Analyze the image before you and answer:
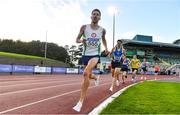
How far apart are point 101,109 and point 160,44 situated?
90.0 m

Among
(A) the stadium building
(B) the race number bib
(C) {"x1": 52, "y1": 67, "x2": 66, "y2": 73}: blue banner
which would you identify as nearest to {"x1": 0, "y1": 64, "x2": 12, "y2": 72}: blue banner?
(C) {"x1": 52, "y1": 67, "x2": 66, "y2": 73}: blue banner

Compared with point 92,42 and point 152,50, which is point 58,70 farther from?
point 152,50

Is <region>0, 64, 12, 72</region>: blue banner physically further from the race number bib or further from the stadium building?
the stadium building

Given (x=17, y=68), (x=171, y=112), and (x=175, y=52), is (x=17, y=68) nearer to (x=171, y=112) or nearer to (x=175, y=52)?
(x=171, y=112)

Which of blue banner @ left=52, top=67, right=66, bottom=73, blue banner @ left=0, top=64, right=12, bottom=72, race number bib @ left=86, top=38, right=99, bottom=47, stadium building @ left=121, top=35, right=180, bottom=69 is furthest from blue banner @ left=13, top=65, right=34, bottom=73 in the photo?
stadium building @ left=121, top=35, right=180, bottom=69

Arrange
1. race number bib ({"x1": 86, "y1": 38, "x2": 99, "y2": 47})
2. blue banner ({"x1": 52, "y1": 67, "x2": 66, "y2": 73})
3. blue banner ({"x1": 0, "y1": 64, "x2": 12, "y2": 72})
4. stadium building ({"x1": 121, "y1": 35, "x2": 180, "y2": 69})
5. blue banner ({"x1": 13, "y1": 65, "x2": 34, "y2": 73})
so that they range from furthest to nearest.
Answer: stadium building ({"x1": 121, "y1": 35, "x2": 180, "y2": 69}), blue banner ({"x1": 52, "y1": 67, "x2": 66, "y2": 73}), blue banner ({"x1": 13, "y1": 65, "x2": 34, "y2": 73}), blue banner ({"x1": 0, "y1": 64, "x2": 12, "y2": 72}), race number bib ({"x1": 86, "y1": 38, "x2": 99, "y2": 47})

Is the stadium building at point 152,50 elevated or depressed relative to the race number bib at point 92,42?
elevated

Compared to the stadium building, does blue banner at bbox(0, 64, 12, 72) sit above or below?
below

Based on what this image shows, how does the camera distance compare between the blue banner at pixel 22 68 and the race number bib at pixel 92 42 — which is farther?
the blue banner at pixel 22 68

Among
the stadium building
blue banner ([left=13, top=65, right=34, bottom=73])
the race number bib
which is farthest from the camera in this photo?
the stadium building

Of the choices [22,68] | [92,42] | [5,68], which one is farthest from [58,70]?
[92,42]

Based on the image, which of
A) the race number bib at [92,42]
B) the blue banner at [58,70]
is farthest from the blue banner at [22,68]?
the race number bib at [92,42]

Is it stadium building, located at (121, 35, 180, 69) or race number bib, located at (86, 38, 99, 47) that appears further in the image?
stadium building, located at (121, 35, 180, 69)

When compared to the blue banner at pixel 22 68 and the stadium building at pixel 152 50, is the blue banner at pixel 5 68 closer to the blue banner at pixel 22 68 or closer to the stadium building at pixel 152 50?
the blue banner at pixel 22 68
